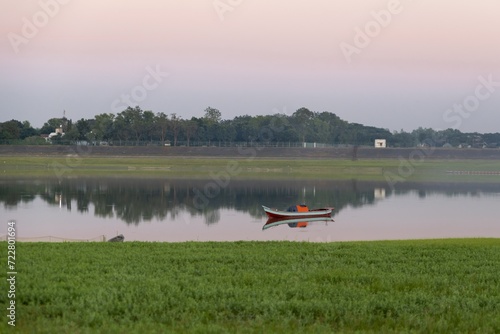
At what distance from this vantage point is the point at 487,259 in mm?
15156

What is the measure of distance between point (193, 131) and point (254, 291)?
339 feet

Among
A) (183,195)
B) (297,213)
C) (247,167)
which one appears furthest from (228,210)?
(247,167)

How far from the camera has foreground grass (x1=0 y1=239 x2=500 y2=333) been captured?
9.21m

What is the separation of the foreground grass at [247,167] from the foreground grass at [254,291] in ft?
166

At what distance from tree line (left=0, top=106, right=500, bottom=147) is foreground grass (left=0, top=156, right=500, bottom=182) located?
18710 millimetres

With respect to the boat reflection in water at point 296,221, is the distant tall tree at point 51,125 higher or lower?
higher

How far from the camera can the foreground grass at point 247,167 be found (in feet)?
230

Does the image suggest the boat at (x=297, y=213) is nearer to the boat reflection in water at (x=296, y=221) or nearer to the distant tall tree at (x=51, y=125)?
the boat reflection in water at (x=296, y=221)

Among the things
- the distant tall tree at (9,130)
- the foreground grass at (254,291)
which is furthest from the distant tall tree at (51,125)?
the foreground grass at (254,291)

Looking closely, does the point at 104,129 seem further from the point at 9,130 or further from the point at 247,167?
the point at 247,167

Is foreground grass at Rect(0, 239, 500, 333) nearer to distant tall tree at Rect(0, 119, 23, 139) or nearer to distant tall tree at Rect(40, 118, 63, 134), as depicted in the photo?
distant tall tree at Rect(0, 119, 23, 139)

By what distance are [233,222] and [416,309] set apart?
19.0 m

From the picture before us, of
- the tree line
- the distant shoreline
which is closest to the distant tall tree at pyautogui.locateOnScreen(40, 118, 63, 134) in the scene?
the tree line

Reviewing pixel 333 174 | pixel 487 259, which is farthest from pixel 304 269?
pixel 333 174
